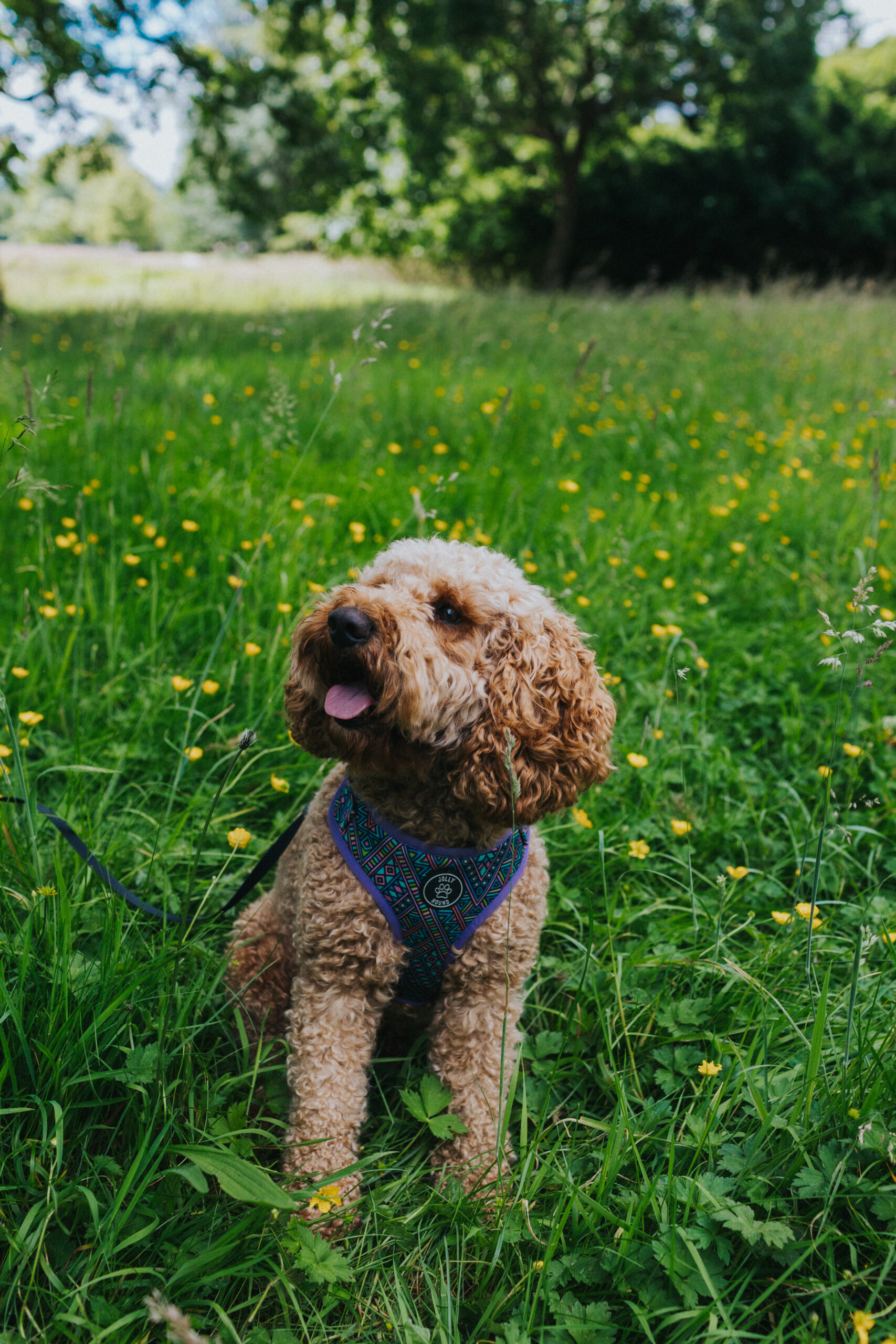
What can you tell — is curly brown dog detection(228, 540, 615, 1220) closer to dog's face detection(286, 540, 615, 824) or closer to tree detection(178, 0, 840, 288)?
dog's face detection(286, 540, 615, 824)

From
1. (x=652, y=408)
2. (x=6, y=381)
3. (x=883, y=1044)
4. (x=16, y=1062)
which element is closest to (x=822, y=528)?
(x=652, y=408)

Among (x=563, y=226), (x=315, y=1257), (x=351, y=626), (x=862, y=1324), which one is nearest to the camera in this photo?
(x=862, y=1324)

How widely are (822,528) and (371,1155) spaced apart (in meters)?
3.96

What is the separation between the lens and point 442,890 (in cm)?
188

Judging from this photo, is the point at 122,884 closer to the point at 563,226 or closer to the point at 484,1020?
the point at 484,1020

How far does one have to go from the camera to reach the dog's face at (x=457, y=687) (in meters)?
1.79

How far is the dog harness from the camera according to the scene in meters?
1.88

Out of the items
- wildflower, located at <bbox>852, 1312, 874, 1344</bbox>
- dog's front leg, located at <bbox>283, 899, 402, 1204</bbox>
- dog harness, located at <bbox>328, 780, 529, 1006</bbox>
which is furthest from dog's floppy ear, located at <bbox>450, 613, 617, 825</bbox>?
wildflower, located at <bbox>852, 1312, 874, 1344</bbox>

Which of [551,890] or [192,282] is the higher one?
[192,282]

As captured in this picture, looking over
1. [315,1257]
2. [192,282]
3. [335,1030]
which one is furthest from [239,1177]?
[192,282]

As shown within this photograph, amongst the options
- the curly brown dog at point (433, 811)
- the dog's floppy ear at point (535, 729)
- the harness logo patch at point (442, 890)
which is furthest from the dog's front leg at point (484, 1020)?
the dog's floppy ear at point (535, 729)

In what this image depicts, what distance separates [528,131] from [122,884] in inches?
946

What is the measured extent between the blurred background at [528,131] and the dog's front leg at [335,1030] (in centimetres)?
1045

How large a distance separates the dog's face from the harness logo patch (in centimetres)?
18
